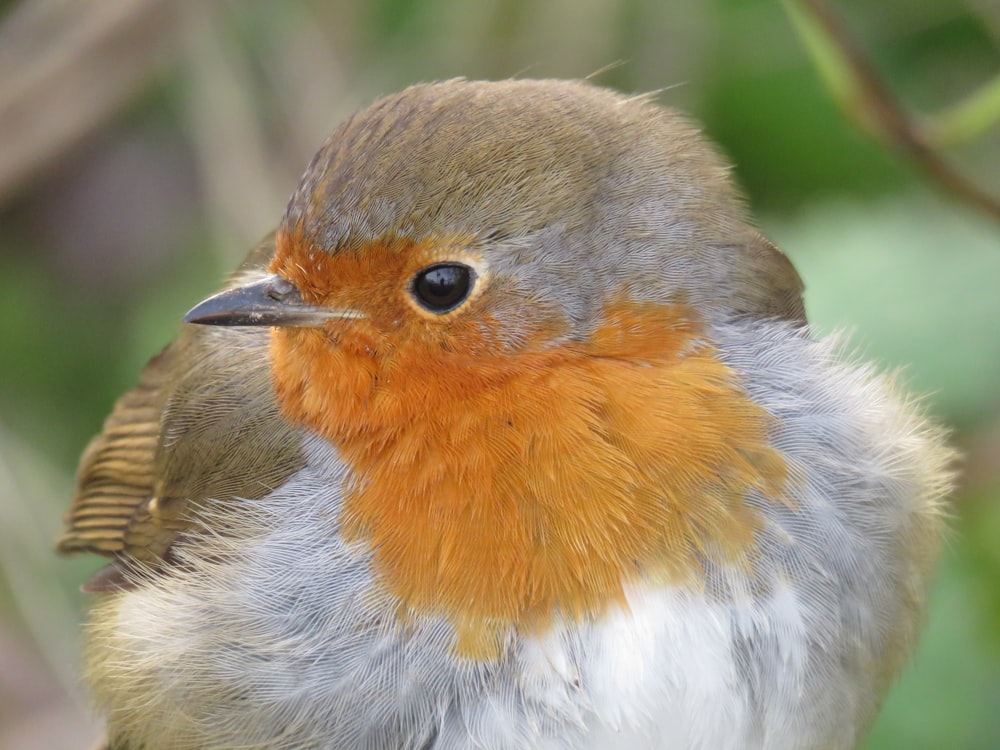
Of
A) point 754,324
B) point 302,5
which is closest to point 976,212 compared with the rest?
point 754,324

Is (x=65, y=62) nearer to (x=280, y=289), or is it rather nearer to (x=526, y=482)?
(x=280, y=289)

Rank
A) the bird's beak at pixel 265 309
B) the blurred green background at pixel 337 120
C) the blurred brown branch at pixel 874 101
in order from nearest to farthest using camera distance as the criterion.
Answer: the bird's beak at pixel 265 309, the blurred brown branch at pixel 874 101, the blurred green background at pixel 337 120

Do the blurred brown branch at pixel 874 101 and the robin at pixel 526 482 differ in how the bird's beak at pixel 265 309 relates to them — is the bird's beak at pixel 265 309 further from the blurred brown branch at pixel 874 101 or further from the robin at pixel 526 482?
the blurred brown branch at pixel 874 101

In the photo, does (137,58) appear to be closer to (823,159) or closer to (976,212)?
(823,159)

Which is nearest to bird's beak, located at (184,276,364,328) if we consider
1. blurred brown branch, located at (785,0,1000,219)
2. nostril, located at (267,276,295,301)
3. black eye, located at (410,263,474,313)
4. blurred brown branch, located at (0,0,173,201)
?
nostril, located at (267,276,295,301)

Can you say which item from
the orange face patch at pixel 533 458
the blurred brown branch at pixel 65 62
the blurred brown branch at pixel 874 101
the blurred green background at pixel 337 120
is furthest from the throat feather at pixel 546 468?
the blurred brown branch at pixel 65 62

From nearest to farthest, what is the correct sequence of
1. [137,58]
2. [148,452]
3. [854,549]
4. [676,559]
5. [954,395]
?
1. [676,559]
2. [854,549]
3. [148,452]
4. [954,395]
5. [137,58]
